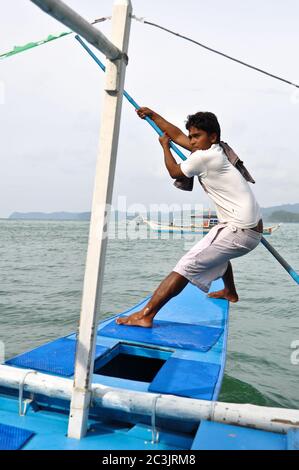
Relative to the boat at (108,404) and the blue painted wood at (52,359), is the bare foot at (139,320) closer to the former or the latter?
the blue painted wood at (52,359)

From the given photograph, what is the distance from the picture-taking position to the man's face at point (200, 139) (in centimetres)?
313

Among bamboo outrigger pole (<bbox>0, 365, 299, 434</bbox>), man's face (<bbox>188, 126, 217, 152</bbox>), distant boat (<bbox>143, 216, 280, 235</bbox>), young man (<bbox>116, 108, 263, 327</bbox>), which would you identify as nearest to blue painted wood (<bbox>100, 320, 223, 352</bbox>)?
young man (<bbox>116, 108, 263, 327</bbox>)

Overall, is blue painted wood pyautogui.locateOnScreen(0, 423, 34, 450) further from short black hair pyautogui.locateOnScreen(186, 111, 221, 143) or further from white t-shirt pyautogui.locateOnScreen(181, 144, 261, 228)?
short black hair pyautogui.locateOnScreen(186, 111, 221, 143)

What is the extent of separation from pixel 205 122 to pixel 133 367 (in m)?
2.06

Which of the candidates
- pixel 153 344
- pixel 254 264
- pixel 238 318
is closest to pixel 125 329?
pixel 153 344

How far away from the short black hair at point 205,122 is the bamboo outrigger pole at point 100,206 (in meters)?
1.40

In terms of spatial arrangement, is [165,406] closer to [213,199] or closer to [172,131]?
[213,199]

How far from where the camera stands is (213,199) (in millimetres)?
3238

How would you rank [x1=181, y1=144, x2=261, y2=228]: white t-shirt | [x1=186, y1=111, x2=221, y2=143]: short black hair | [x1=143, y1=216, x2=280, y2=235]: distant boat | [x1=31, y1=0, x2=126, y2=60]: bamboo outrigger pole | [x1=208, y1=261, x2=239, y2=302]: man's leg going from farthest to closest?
[x1=143, y1=216, x2=280, y2=235]: distant boat → [x1=208, y1=261, x2=239, y2=302]: man's leg → [x1=186, y1=111, x2=221, y2=143]: short black hair → [x1=181, y1=144, x2=261, y2=228]: white t-shirt → [x1=31, y1=0, x2=126, y2=60]: bamboo outrigger pole

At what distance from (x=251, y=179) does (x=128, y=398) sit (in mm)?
2066

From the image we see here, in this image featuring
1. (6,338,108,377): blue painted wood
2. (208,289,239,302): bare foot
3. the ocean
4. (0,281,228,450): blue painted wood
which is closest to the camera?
(0,281,228,450): blue painted wood

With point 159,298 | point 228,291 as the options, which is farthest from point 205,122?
point 228,291

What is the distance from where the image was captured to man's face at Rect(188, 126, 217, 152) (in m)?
3.13

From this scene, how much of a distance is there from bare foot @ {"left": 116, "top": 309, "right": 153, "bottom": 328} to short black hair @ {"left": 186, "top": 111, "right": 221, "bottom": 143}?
1.61 m
